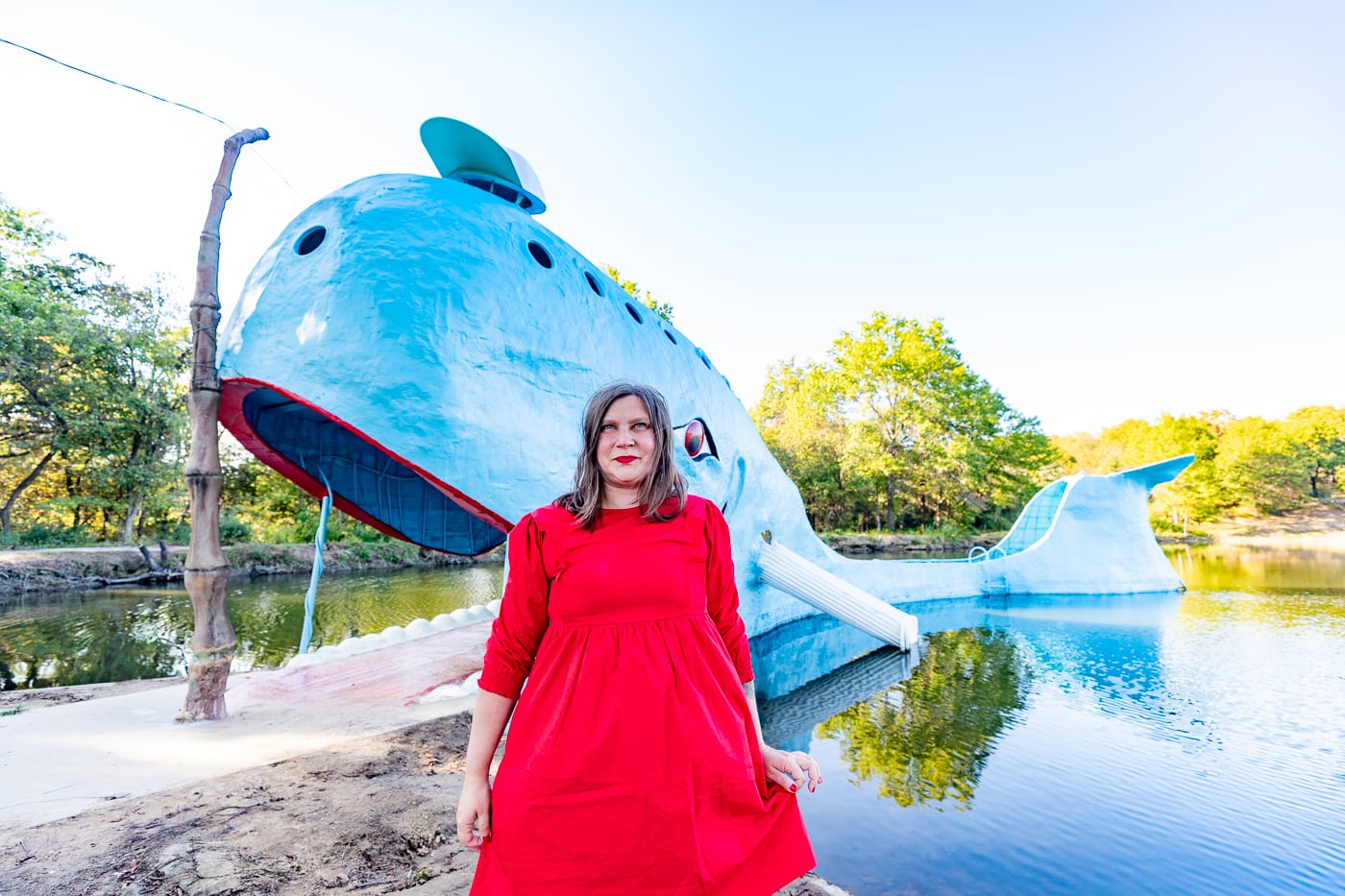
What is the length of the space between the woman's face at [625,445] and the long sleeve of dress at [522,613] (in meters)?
0.21

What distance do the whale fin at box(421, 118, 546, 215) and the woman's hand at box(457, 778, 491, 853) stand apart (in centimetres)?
506

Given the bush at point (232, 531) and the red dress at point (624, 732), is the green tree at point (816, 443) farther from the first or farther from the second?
the red dress at point (624, 732)

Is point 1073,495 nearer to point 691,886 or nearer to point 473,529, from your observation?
point 473,529

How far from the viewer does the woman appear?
1188mm

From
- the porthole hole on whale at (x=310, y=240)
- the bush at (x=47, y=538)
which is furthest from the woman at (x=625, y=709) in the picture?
the bush at (x=47, y=538)

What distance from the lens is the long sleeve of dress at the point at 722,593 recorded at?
1.43 meters

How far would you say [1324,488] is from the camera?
3700cm

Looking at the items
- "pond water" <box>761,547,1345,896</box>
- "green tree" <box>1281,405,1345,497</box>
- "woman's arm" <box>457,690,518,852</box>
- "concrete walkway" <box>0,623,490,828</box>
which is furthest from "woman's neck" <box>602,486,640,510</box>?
"green tree" <box>1281,405,1345,497</box>

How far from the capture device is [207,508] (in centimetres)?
401

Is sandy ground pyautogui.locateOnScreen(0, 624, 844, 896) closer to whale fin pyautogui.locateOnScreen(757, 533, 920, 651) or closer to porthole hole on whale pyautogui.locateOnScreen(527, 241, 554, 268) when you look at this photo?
porthole hole on whale pyautogui.locateOnScreen(527, 241, 554, 268)

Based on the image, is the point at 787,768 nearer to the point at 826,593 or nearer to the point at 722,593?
the point at 722,593

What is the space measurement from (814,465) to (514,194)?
2403cm

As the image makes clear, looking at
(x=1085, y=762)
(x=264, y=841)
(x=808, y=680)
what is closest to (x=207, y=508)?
(x=264, y=841)

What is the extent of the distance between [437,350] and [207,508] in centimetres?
182
